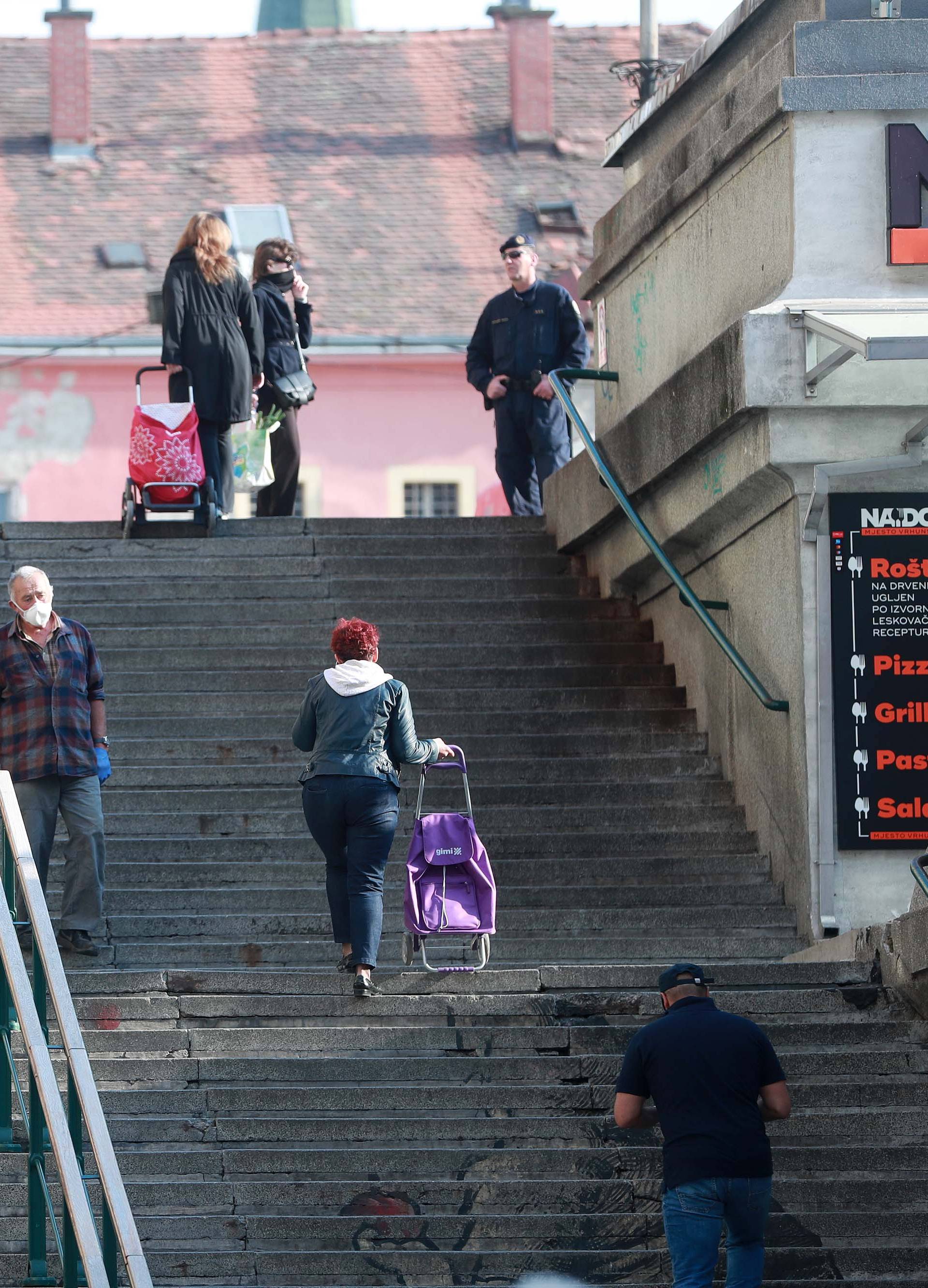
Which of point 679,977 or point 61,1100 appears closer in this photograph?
point 679,977

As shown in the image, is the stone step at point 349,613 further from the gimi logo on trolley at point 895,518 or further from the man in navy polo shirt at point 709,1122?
the man in navy polo shirt at point 709,1122

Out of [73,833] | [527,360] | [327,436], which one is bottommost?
[73,833]

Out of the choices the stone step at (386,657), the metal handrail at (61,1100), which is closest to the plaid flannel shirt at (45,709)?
the metal handrail at (61,1100)

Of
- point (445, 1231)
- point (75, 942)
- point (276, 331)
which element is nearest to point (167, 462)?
point (276, 331)

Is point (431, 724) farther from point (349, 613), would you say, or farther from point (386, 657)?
point (349, 613)

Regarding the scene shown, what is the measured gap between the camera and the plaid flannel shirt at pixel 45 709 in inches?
403

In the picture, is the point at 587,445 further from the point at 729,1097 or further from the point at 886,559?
the point at 729,1097

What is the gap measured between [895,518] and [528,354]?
5.07 metres

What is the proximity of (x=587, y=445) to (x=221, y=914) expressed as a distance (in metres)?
3.72

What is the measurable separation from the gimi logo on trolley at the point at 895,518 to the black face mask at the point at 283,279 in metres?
5.81

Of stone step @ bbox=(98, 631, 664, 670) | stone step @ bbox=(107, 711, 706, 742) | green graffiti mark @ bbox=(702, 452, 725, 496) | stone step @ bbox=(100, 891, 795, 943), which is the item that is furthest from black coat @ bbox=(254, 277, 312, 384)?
stone step @ bbox=(100, 891, 795, 943)

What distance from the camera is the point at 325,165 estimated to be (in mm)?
35375

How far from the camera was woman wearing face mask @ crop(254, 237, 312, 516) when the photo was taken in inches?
620

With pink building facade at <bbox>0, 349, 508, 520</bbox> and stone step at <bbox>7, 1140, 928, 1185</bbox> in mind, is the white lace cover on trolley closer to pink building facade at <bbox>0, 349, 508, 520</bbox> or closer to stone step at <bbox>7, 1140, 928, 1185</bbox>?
stone step at <bbox>7, 1140, 928, 1185</bbox>
